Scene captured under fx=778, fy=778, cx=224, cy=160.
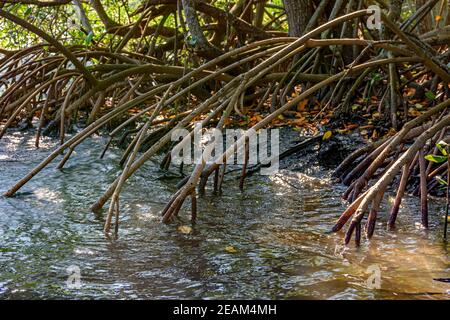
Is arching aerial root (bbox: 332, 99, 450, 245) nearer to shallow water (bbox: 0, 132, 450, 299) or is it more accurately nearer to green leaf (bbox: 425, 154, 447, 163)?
shallow water (bbox: 0, 132, 450, 299)

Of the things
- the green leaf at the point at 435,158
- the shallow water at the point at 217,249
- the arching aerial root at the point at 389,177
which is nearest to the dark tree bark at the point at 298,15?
the shallow water at the point at 217,249

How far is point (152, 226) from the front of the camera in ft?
13.5

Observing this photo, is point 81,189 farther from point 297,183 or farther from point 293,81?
point 293,81

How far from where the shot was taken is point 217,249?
3.69 meters

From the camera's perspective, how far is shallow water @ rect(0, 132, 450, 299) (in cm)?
312

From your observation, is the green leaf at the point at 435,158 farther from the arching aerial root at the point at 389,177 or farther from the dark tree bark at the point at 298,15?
the dark tree bark at the point at 298,15

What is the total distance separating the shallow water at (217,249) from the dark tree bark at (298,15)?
2.35 metres

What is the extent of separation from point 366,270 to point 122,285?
3.37 ft

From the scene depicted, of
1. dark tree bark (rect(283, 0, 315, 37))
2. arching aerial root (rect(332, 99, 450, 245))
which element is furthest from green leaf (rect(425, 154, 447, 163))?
dark tree bark (rect(283, 0, 315, 37))

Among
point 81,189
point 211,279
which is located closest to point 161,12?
point 81,189

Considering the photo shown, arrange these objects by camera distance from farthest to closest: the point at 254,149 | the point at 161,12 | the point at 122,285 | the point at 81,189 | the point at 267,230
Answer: the point at 161,12, the point at 254,149, the point at 81,189, the point at 267,230, the point at 122,285

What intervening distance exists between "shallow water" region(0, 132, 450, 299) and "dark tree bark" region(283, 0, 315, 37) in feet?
7.70

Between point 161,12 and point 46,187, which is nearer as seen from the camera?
point 46,187

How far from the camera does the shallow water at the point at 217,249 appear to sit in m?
3.12
